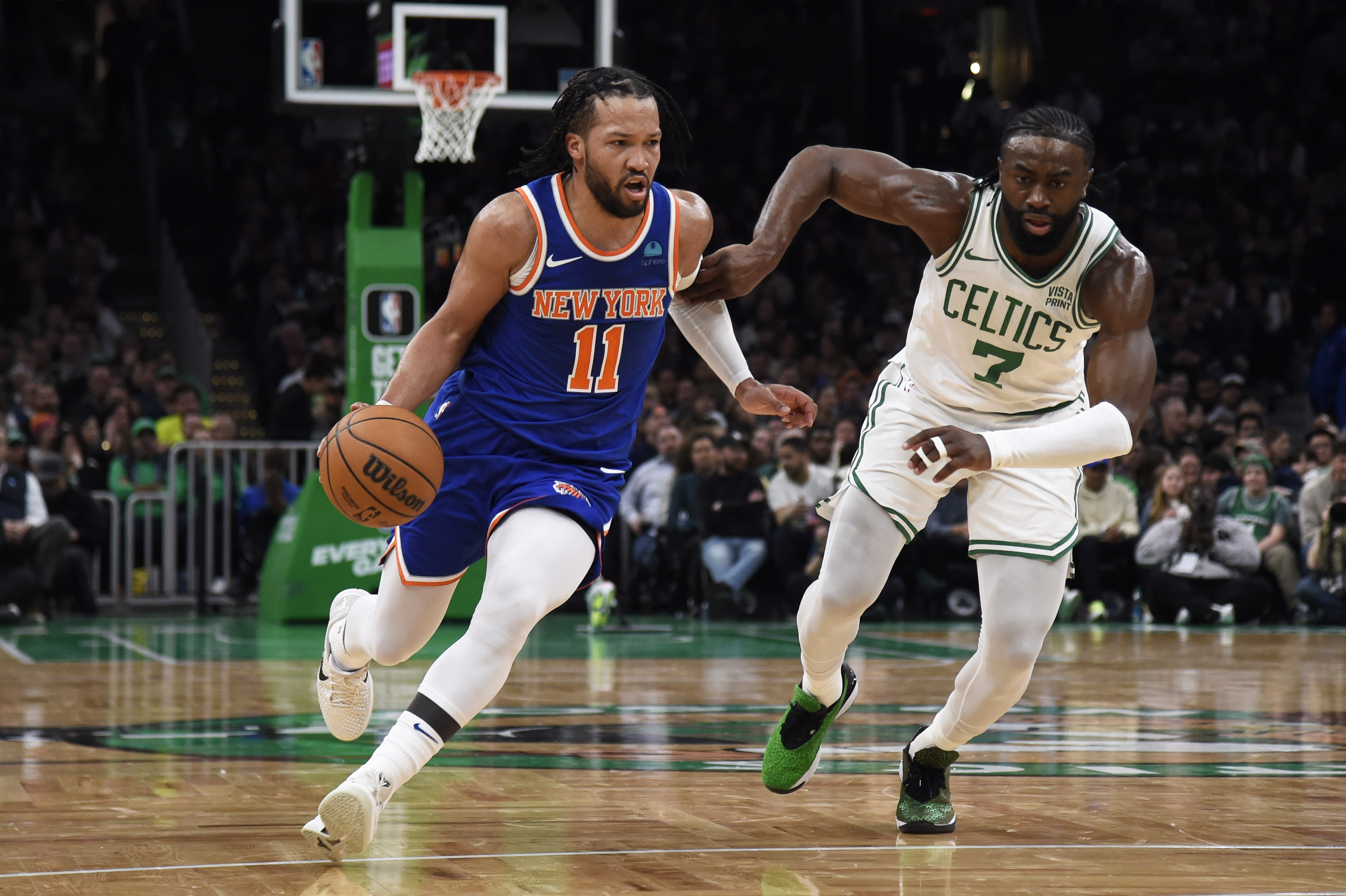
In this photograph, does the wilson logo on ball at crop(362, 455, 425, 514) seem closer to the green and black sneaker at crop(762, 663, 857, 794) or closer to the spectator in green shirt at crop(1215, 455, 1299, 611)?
the green and black sneaker at crop(762, 663, 857, 794)

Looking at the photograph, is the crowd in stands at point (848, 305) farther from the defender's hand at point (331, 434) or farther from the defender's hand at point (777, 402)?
the defender's hand at point (331, 434)

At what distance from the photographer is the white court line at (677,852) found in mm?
4328

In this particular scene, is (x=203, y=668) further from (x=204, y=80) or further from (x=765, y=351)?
(x=204, y=80)

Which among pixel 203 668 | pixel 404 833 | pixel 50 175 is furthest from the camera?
pixel 50 175

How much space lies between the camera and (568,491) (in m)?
4.88

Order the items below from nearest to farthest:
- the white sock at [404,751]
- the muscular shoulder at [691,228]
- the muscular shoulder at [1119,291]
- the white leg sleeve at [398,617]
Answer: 1. the white sock at [404,751]
2. the white leg sleeve at [398,617]
3. the muscular shoulder at [1119,291]
4. the muscular shoulder at [691,228]

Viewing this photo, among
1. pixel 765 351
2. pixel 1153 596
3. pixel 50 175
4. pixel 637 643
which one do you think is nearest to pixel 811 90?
pixel 765 351

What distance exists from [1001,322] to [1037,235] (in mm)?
292

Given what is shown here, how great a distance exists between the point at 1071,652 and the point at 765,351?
26.9ft

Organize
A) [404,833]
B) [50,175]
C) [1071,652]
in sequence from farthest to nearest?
[50,175], [1071,652], [404,833]

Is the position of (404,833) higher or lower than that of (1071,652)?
higher

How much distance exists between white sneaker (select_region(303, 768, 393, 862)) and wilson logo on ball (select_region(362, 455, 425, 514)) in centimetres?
77

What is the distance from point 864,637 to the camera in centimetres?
1262

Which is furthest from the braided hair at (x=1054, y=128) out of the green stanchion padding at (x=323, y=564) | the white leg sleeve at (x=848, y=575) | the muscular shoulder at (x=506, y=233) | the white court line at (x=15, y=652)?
the green stanchion padding at (x=323, y=564)
